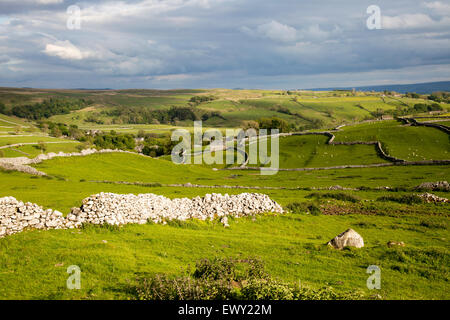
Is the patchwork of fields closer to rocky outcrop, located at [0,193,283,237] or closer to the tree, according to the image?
rocky outcrop, located at [0,193,283,237]

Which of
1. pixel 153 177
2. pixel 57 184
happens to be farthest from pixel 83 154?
pixel 57 184

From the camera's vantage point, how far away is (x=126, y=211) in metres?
21.5

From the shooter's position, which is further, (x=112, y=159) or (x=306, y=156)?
(x=306, y=156)

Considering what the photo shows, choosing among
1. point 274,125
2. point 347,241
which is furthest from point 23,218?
point 274,125

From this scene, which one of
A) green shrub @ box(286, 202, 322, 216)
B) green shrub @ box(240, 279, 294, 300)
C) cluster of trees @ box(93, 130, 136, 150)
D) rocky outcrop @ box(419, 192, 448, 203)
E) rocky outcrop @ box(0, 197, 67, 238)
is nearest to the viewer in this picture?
green shrub @ box(240, 279, 294, 300)

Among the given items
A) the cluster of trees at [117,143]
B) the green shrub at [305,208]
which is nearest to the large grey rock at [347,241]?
the green shrub at [305,208]

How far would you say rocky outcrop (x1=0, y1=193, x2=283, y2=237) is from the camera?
18.5m

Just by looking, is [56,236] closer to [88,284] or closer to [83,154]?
[88,284]

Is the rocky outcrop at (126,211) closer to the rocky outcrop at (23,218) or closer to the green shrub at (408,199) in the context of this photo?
the rocky outcrop at (23,218)

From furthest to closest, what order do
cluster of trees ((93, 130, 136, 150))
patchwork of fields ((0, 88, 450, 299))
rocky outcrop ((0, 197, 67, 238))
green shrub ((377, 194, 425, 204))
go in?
cluster of trees ((93, 130, 136, 150)) < green shrub ((377, 194, 425, 204)) < rocky outcrop ((0, 197, 67, 238)) < patchwork of fields ((0, 88, 450, 299))

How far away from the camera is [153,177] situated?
5619cm

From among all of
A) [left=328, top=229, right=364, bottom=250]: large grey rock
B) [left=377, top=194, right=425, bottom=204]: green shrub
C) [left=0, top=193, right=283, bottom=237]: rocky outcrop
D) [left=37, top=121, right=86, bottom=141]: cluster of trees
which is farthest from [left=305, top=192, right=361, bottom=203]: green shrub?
[left=37, top=121, right=86, bottom=141]: cluster of trees
